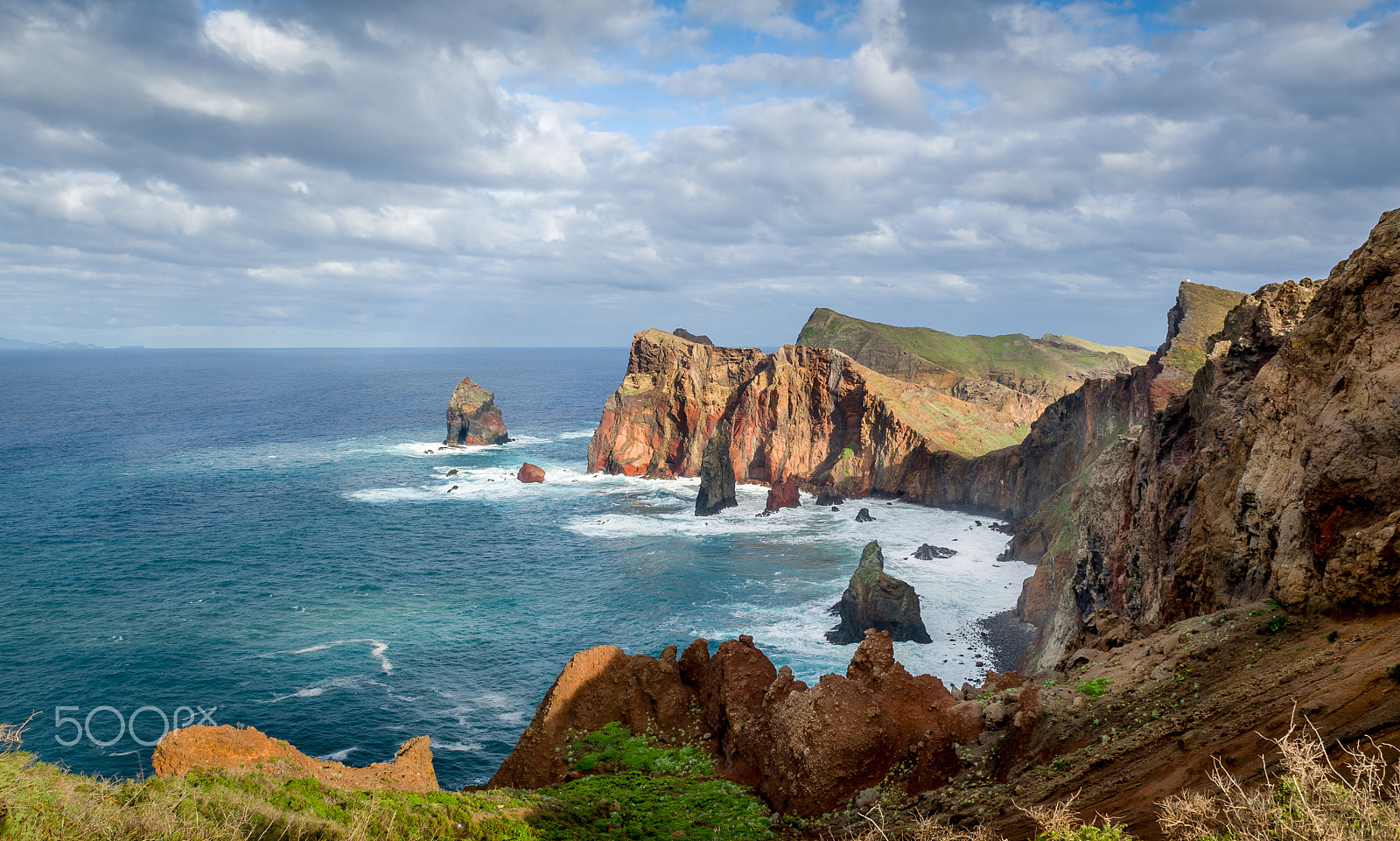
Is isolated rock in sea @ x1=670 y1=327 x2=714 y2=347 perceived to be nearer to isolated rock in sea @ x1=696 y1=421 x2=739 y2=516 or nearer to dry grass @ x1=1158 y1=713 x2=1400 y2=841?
isolated rock in sea @ x1=696 y1=421 x2=739 y2=516

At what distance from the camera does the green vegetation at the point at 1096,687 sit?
18594 millimetres

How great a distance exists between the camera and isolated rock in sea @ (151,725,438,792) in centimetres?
2250

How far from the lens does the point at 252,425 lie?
159250 mm

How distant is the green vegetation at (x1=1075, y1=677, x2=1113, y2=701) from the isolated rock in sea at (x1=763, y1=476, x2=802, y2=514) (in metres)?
73.4

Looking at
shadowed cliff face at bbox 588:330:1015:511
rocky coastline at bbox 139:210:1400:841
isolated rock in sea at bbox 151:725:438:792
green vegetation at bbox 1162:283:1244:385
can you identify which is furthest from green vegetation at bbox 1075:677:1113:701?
shadowed cliff face at bbox 588:330:1015:511

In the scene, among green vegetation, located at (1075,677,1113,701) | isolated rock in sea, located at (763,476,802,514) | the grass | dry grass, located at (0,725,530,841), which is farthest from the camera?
isolated rock in sea, located at (763,476,802,514)

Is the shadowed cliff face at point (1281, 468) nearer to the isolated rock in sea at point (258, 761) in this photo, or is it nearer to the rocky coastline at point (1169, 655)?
the rocky coastline at point (1169, 655)

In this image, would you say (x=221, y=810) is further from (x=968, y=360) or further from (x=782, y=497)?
(x=968, y=360)

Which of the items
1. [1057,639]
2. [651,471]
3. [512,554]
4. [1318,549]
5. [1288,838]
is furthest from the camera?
[651,471]

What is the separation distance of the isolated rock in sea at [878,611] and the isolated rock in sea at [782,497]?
3923cm

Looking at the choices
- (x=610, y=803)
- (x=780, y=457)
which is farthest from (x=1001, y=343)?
(x=610, y=803)

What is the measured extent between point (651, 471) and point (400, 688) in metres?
69.4

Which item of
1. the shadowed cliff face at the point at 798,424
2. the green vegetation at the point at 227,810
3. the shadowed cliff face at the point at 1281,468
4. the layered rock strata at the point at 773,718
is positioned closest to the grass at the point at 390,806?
the green vegetation at the point at 227,810

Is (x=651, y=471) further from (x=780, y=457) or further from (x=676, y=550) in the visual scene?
(x=676, y=550)
